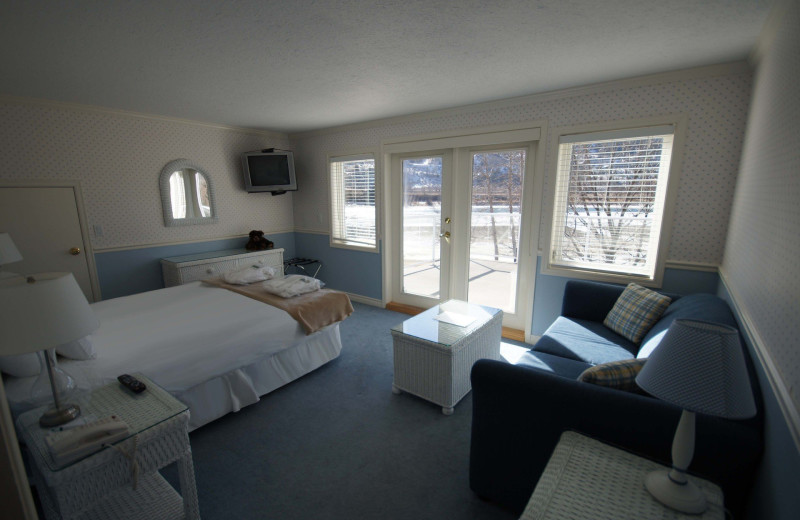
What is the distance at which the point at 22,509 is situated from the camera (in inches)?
26.6

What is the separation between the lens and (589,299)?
2.89 m

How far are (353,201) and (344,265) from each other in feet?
3.05

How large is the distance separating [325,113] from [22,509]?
3809 millimetres

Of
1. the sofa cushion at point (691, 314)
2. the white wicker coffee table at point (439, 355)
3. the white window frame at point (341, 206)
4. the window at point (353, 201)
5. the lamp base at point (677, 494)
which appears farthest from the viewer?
the window at point (353, 201)

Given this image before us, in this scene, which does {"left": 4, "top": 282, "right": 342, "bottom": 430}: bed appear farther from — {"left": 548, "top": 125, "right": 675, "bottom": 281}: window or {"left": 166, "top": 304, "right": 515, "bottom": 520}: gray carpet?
{"left": 548, "top": 125, "right": 675, "bottom": 281}: window

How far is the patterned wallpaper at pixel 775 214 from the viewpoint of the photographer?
113cm

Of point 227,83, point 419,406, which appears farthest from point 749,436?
point 227,83

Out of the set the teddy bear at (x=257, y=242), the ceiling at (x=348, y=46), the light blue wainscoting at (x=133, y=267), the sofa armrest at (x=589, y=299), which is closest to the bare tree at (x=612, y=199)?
the sofa armrest at (x=589, y=299)

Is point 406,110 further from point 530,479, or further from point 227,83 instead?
point 530,479

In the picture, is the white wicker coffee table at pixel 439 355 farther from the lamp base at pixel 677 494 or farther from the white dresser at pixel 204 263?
the white dresser at pixel 204 263

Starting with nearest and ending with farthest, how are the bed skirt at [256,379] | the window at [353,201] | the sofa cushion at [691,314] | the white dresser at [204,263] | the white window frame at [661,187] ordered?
the sofa cushion at [691,314], the bed skirt at [256,379], the white window frame at [661,187], the white dresser at [204,263], the window at [353,201]

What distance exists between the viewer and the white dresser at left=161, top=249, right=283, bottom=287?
389cm

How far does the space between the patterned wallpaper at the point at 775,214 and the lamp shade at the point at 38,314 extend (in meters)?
2.26

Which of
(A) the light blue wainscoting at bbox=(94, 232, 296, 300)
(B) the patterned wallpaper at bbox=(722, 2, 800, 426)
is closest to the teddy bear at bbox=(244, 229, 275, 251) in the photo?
(A) the light blue wainscoting at bbox=(94, 232, 296, 300)
